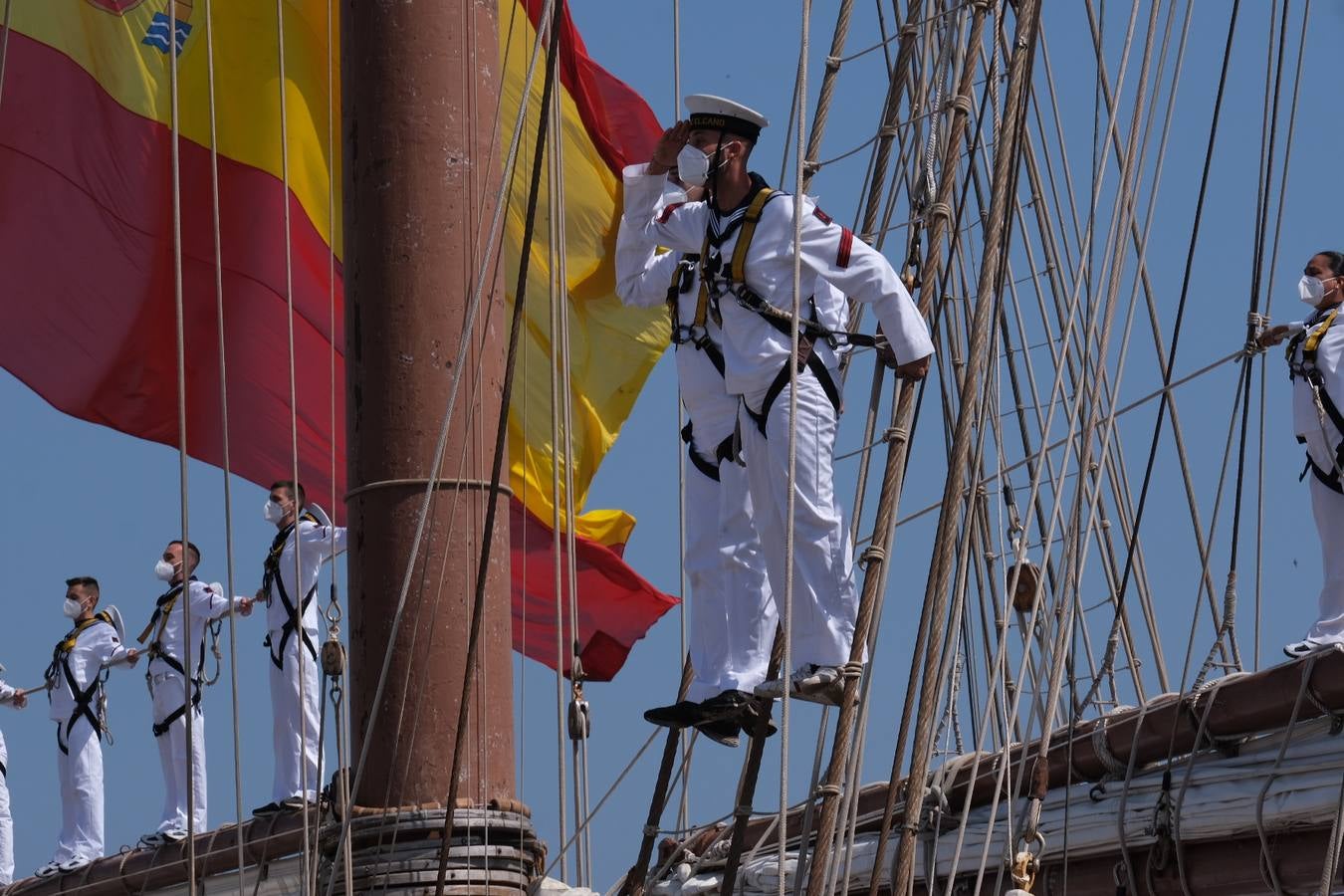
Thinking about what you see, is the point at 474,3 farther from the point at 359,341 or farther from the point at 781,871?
the point at 781,871

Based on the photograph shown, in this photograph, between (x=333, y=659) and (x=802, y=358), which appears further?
(x=333, y=659)

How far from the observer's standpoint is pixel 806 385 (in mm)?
5160

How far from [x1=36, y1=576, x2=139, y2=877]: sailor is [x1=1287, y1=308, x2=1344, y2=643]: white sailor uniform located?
720 cm

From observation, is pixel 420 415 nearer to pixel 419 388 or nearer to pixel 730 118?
pixel 419 388

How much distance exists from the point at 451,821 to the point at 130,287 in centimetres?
549

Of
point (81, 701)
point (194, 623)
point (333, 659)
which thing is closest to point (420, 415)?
point (333, 659)

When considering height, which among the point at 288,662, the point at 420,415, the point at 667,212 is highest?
the point at 288,662

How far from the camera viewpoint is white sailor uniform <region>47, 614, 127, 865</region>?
13078 millimetres

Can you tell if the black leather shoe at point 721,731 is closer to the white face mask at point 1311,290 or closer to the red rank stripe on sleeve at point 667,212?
the red rank stripe on sleeve at point 667,212

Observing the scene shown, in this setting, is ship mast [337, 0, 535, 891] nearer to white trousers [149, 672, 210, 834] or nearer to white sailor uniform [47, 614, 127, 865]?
white trousers [149, 672, 210, 834]

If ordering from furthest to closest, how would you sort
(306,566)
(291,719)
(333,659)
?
(291,719) < (306,566) < (333,659)

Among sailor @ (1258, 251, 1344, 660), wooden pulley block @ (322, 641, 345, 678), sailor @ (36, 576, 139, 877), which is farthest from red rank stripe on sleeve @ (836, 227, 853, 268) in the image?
sailor @ (36, 576, 139, 877)

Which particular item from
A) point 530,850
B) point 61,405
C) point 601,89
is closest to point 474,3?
point 530,850

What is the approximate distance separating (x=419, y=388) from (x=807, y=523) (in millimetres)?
1770
